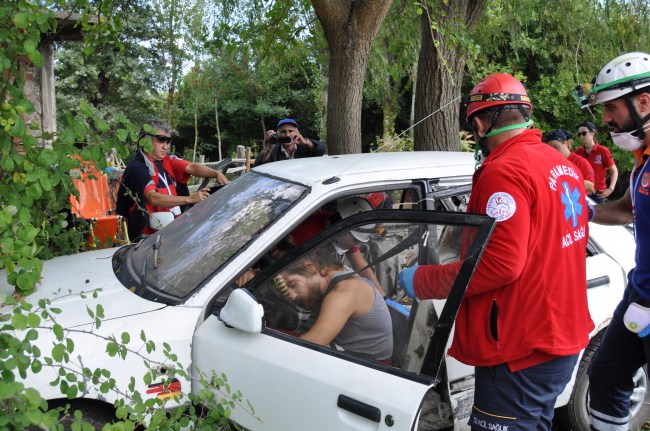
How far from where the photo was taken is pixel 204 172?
4883 millimetres

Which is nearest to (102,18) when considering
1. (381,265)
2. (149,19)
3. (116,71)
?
(381,265)

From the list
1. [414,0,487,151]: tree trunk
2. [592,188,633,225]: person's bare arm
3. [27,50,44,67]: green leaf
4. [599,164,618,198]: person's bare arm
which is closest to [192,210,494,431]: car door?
[27,50,44,67]: green leaf

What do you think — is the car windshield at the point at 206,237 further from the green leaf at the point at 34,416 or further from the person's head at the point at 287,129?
the person's head at the point at 287,129

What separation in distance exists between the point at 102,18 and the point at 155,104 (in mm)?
18991

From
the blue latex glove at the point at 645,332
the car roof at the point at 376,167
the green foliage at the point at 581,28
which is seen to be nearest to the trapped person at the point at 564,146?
the green foliage at the point at 581,28

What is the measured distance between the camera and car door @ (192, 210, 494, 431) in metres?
2.10

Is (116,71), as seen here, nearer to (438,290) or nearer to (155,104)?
(155,104)

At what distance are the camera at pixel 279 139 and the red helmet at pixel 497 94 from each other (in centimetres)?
344

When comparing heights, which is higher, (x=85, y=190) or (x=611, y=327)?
(x=85, y=190)

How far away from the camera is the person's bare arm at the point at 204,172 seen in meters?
4.60

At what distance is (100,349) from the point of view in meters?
2.54

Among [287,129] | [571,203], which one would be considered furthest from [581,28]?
[571,203]

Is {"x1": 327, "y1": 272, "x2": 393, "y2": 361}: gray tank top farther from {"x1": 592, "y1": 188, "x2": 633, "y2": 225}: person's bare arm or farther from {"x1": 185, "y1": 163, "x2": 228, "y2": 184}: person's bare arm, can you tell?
{"x1": 185, "y1": 163, "x2": 228, "y2": 184}: person's bare arm

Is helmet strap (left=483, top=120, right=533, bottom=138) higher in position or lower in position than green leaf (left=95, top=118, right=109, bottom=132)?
lower
